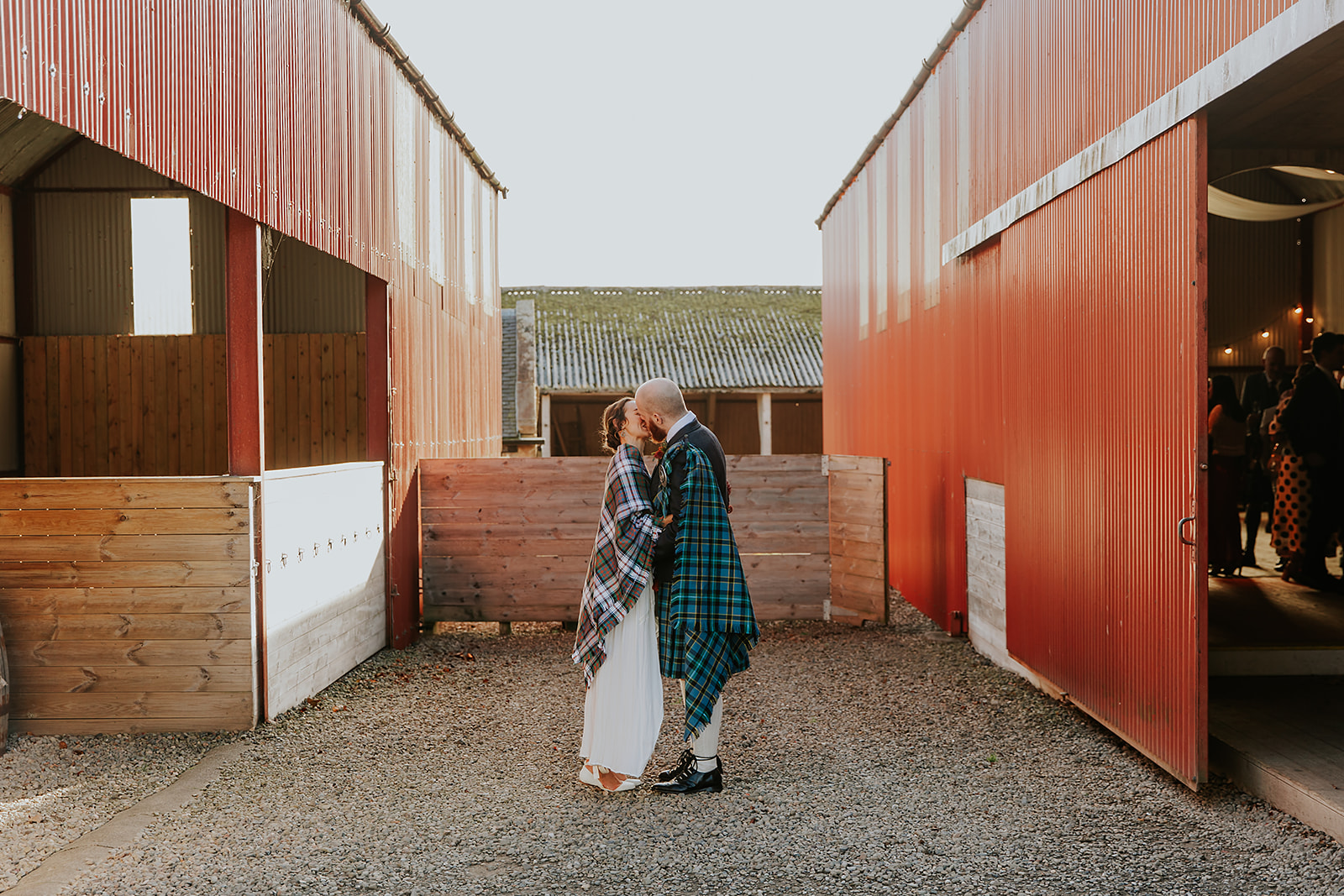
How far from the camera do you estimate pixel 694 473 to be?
4.79 m

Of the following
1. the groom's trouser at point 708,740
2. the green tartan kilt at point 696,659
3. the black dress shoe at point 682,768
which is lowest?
the black dress shoe at point 682,768

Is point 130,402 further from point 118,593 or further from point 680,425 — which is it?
point 680,425

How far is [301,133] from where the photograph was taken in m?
6.72

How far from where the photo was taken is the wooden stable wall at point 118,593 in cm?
568

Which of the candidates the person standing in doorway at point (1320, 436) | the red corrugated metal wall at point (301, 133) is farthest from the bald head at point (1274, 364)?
the red corrugated metal wall at point (301, 133)

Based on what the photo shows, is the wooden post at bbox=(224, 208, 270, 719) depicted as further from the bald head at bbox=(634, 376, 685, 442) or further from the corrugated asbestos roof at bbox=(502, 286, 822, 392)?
the corrugated asbestos roof at bbox=(502, 286, 822, 392)

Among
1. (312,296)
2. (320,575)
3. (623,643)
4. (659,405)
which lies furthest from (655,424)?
(312,296)

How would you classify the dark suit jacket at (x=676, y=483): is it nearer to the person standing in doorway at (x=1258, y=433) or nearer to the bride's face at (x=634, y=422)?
the bride's face at (x=634, y=422)

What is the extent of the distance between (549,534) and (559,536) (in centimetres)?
8

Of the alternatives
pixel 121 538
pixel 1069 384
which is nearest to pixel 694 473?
pixel 1069 384

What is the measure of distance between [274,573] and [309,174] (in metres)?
2.56

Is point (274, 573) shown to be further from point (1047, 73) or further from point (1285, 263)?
point (1285, 263)

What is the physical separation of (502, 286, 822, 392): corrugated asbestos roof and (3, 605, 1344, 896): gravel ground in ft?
59.8

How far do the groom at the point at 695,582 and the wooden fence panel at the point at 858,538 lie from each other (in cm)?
426
